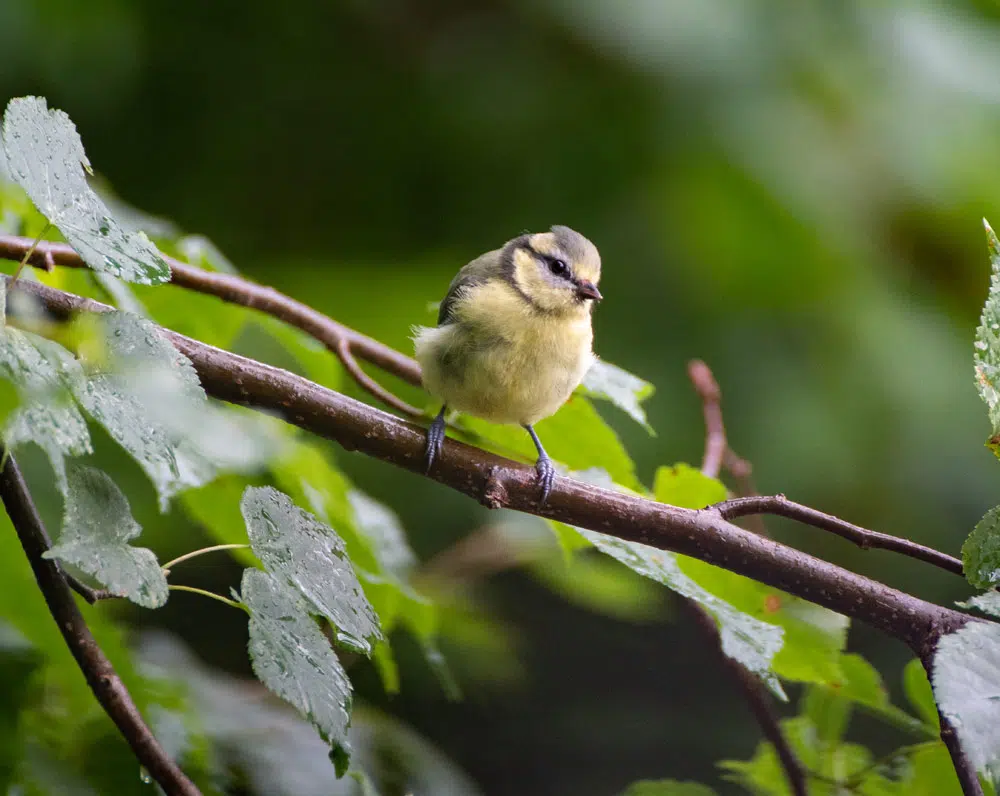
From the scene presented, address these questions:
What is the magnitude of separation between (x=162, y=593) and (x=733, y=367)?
77.1 inches

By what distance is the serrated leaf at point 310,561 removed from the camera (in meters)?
0.58

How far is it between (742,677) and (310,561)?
56 centimetres

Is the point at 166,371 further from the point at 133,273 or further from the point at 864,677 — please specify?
the point at 864,677

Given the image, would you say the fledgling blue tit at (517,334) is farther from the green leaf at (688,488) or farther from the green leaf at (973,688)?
the green leaf at (973,688)

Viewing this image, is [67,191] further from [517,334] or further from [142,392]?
[517,334]

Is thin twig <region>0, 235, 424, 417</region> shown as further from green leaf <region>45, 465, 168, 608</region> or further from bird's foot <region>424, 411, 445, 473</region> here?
green leaf <region>45, 465, 168, 608</region>

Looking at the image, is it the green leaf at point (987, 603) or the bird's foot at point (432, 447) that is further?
the bird's foot at point (432, 447)

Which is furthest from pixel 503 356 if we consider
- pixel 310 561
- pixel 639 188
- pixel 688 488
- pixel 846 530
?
pixel 639 188

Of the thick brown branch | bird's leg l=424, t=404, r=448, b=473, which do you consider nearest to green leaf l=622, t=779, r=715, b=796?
the thick brown branch

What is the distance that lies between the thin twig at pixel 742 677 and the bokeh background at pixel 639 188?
77 centimetres

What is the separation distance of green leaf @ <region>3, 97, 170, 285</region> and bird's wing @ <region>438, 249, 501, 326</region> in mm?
759

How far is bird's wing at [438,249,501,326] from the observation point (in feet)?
4.57

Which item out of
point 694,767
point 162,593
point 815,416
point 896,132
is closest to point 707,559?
point 162,593

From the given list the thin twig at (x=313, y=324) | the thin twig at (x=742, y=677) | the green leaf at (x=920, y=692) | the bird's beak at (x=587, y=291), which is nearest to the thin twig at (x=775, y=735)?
the thin twig at (x=742, y=677)
